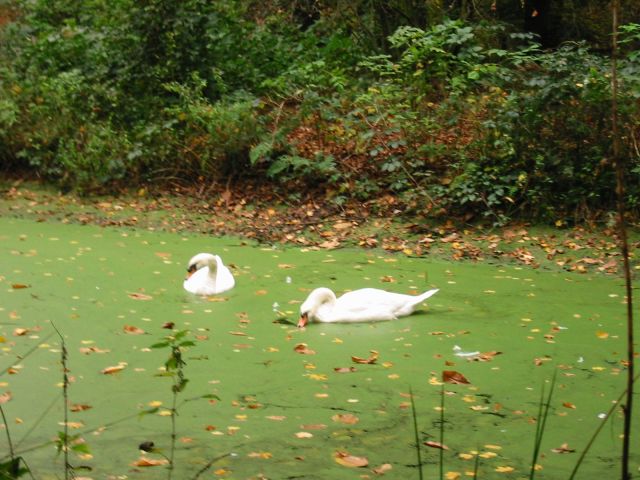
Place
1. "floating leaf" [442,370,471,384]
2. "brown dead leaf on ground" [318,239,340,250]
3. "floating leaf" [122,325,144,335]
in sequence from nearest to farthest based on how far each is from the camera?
"floating leaf" [442,370,471,384] < "floating leaf" [122,325,144,335] < "brown dead leaf on ground" [318,239,340,250]

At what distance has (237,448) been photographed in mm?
4145

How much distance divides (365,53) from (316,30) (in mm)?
1162

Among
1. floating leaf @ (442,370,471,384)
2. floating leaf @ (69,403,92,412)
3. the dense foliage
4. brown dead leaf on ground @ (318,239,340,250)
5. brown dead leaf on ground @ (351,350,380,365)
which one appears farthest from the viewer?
the dense foliage

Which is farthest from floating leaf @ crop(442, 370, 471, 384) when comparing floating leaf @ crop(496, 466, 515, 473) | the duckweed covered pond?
floating leaf @ crop(496, 466, 515, 473)

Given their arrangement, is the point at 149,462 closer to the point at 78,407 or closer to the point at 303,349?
the point at 78,407

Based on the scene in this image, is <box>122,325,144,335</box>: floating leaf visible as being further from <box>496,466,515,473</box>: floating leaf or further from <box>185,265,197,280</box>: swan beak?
<box>496,466,515,473</box>: floating leaf

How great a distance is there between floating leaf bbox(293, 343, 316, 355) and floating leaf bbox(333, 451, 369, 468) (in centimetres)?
173

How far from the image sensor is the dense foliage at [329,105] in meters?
10.3

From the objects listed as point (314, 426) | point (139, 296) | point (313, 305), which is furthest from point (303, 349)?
point (139, 296)

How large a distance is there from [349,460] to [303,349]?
189 cm

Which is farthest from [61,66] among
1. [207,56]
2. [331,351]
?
[331,351]

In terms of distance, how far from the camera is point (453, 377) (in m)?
5.25

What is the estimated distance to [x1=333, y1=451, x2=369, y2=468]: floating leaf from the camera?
3967 mm

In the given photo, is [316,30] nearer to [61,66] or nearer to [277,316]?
[61,66]
